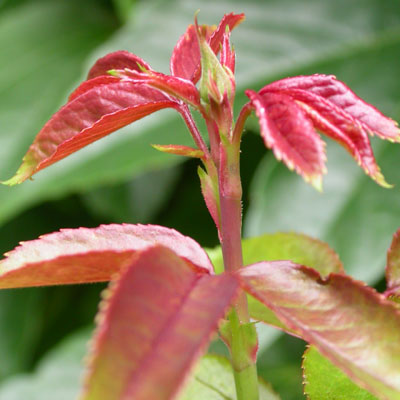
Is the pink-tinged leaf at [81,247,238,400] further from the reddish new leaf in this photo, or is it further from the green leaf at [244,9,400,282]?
the green leaf at [244,9,400,282]

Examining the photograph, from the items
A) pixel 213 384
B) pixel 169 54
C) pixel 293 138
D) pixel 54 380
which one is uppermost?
pixel 169 54

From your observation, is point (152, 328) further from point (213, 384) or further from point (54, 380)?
point (54, 380)

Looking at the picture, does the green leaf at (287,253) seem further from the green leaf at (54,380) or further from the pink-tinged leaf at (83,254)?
the green leaf at (54,380)

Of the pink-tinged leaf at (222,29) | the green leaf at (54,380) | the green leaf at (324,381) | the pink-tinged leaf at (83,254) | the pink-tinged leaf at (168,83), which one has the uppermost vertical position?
the pink-tinged leaf at (222,29)

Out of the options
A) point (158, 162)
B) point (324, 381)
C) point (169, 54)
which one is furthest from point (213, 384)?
point (169, 54)

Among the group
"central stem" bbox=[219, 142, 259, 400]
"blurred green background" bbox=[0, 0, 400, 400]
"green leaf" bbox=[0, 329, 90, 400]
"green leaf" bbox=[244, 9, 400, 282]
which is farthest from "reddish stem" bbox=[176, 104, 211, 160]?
"green leaf" bbox=[0, 329, 90, 400]

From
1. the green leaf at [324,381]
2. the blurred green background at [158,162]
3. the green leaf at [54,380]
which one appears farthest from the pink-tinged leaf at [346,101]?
the green leaf at [54,380]
